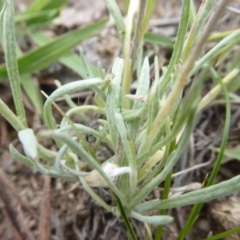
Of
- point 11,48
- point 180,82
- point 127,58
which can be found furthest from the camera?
point 127,58

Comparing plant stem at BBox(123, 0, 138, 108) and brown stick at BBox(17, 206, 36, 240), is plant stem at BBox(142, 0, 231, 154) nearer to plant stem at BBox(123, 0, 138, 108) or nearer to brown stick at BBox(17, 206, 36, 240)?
plant stem at BBox(123, 0, 138, 108)

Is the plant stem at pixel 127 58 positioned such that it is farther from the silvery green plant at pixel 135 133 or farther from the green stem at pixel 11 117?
the green stem at pixel 11 117

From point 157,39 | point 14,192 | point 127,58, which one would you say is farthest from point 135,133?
point 157,39

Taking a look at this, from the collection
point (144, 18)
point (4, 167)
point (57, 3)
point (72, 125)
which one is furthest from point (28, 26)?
point (72, 125)

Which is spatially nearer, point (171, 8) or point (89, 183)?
point (89, 183)

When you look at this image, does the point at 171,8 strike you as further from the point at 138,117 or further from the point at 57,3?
the point at 138,117

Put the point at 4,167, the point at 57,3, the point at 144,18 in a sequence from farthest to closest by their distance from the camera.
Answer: the point at 57,3 < the point at 4,167 < the point at 144,18

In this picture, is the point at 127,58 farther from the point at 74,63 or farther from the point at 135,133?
the point at 74,63

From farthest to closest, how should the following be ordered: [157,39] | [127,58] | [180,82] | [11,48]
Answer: [157,39]
[127,58]
[11,48]
[180,82]
